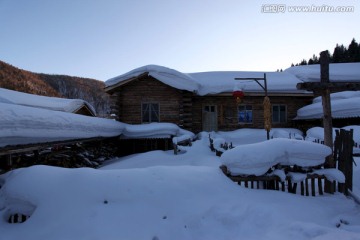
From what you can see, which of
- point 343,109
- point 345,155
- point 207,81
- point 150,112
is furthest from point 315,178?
point 207,81

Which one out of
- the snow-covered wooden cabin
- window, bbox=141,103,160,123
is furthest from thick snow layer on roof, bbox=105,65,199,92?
window, bbox=141,103,160,123

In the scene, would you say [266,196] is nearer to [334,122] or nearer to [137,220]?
[137,220]

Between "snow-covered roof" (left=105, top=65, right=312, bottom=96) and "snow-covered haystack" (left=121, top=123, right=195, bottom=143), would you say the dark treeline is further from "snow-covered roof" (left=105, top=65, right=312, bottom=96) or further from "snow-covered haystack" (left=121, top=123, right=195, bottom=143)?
"snow-covered haystack" (left=121, top=123, right=195, bottom=143)

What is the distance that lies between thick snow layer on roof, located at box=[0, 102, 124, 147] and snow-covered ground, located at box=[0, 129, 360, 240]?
3.99 ft

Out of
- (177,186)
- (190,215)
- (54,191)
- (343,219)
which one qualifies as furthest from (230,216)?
(54,191)

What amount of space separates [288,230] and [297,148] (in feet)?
7.28

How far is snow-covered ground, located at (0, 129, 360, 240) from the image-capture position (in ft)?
14.0

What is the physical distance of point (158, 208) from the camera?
4750 millimetres

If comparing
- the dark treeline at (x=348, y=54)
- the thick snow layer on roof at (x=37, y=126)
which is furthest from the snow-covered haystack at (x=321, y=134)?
the dark treeline at (x=348, y=54)

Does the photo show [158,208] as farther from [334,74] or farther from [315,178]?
[334,74]

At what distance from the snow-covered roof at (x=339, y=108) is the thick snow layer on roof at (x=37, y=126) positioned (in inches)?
560

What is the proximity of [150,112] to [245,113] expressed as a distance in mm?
7070

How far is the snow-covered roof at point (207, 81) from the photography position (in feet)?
55.8

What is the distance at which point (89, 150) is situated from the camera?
43.2ft
